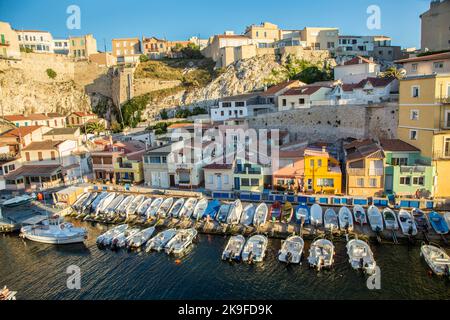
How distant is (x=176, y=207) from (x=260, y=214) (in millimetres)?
6354

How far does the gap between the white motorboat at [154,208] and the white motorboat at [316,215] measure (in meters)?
11.1

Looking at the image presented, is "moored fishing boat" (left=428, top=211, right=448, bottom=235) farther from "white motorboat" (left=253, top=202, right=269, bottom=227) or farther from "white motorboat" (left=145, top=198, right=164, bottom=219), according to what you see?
"white motorboat" (left=145, top=198, right=164, bottom=219)

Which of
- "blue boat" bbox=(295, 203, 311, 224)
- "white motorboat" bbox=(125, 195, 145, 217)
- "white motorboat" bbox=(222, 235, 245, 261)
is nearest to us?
"white motorboat" bbox=(222, 235, 245, 261)

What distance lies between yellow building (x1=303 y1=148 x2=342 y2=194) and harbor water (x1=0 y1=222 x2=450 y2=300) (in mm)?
6285

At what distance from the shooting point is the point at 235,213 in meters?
22.9

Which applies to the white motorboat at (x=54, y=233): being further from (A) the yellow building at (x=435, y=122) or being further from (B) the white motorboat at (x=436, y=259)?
(A) the yellow building at (x=435, y=122)

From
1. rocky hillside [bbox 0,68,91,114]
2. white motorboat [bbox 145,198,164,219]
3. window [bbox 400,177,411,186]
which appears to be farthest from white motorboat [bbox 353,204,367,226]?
rocky hillside [bbox 0,68,91,114]

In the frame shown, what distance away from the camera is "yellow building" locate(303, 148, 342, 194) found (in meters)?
25.1

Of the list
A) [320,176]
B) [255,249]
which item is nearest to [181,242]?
[255,249]

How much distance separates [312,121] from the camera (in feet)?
119
